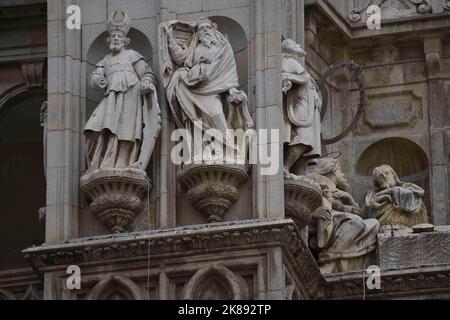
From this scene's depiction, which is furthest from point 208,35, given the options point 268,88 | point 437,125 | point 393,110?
point 437,125

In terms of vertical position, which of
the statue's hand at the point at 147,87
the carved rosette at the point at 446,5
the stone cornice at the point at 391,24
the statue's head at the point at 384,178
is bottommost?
the statue's head at the point at 384,178

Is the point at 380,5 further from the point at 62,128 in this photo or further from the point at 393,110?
the point at 62,128

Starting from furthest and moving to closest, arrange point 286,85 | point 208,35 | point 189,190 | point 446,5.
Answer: point 446,5, point 286,85, point 208,35, point 189,190

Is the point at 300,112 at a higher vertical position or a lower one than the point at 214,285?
higher

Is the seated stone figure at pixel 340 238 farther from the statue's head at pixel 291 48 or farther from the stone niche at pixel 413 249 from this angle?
the statue's head at pixel 291 48

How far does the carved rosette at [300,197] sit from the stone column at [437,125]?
10.8ft

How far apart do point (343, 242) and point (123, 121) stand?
3799 mm

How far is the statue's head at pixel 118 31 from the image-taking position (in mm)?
54531

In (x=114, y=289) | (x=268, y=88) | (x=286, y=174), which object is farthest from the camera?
(x=286, y=174)

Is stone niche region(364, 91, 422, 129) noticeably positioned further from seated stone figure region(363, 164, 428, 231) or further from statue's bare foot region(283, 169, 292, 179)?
statue's bare foot region(283, 169, 292, 179)

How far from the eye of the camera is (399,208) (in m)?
56.8

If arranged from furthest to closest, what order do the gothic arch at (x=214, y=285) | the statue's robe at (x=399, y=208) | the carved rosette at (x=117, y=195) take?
1. the statue's robe at (x=399, y=208)
2. the carved rosette at (x=117, y=195)
3. the gothic arch at (x=214, y=285)

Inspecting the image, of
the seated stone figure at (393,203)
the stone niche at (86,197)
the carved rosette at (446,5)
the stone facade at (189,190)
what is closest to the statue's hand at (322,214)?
the stone facade at (189,190)

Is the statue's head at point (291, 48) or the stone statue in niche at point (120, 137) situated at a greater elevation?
the statue's head at point (291, 48)
